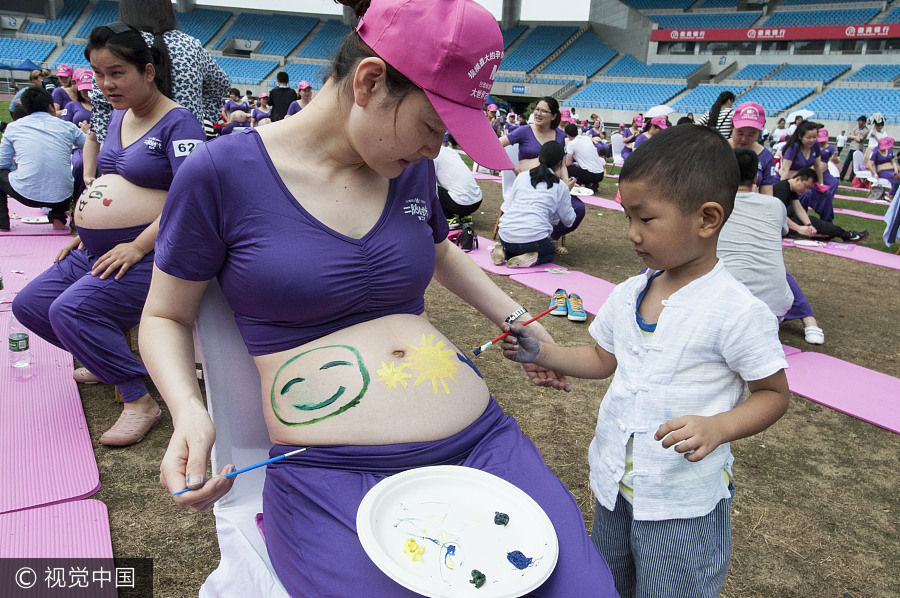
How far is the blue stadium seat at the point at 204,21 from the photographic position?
3612 centimetres

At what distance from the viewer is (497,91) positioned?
110ft

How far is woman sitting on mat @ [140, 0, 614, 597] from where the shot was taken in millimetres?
1164

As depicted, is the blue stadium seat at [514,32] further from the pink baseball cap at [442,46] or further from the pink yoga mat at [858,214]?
the pink baseball cap at [442,46]

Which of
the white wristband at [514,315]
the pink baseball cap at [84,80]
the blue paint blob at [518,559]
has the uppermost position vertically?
the pink baseball cap at [84,80]

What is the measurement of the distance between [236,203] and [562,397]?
92.8 inches

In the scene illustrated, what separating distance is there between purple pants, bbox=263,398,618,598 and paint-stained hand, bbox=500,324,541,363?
26cm

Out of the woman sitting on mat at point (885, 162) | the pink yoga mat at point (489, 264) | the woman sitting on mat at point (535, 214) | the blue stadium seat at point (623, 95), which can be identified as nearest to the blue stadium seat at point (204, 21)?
the blue stadium seat at point (623, 95)

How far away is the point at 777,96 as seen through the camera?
2416 centimetres

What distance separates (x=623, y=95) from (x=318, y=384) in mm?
30146

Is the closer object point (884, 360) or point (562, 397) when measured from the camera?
point (562, 397)

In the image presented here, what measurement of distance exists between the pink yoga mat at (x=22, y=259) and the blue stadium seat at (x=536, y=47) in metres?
32.2

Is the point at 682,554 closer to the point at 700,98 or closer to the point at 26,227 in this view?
the point at 26,227

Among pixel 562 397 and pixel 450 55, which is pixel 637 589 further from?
pixel 562 397

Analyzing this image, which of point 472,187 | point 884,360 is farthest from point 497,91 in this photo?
point 884,360
